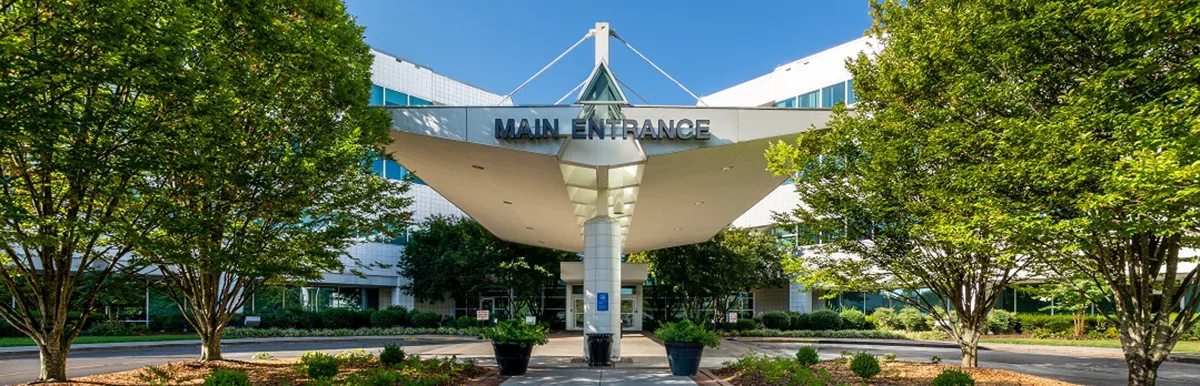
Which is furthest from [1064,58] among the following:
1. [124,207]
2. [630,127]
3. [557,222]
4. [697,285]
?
[697,285]

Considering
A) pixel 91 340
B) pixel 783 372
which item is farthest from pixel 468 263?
pixel 783 372

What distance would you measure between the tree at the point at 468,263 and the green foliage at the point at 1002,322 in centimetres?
2448

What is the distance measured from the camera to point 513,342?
15344mm

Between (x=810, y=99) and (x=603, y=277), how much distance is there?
30.2 m

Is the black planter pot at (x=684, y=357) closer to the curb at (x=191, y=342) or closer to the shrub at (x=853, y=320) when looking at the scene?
the curb at (x=191, y=342)

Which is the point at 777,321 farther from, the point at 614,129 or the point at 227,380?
the point at 227,380

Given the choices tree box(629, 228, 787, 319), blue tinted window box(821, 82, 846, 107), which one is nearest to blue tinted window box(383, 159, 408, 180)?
tree box(629, 228, 787, 319)

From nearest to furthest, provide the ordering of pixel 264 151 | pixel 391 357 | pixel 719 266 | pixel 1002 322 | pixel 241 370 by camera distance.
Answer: pixel 241 370, pixel 264 151, pixel 391 357, pixel 1002 322, pixel 719 266

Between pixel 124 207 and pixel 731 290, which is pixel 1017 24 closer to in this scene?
pixel 124 207

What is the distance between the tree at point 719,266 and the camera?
129ft

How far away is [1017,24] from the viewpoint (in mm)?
9617

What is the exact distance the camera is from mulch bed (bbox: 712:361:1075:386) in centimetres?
1268

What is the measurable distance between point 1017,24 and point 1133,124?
A: 2.32 meters

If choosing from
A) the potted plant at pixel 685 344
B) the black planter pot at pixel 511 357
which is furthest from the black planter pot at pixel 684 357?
the black planter pot at pixel 511 357
